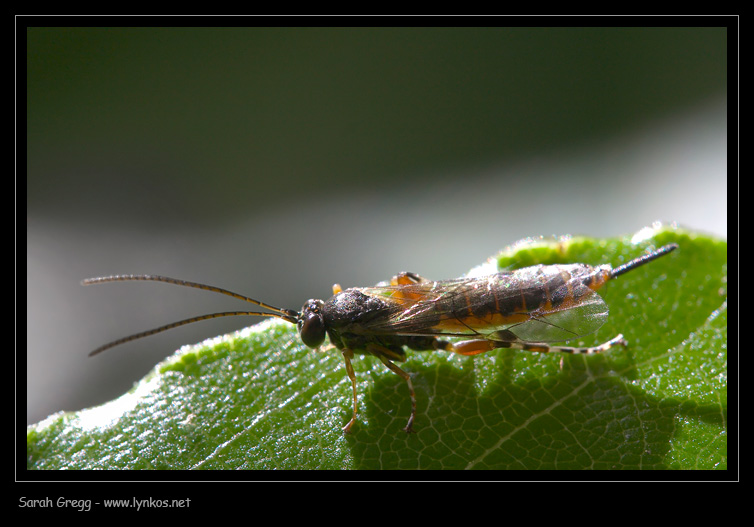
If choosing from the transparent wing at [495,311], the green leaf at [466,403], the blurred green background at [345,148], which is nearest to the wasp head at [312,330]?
the green leaf at [466,403]

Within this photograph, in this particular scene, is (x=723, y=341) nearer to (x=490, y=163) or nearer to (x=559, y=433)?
(x=559, y=433)

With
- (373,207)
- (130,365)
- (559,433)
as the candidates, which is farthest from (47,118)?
(559,433)

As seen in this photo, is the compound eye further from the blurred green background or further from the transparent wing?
the blurred green background

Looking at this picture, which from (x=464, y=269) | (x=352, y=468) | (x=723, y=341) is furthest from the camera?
(x=464, y=269)

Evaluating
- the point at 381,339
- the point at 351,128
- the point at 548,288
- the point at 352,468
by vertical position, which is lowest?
the point at 352,468

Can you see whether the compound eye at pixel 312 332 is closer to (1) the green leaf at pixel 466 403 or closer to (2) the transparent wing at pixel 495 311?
(1) the green leaf at pixel 466 403

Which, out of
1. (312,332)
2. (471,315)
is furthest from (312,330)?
Result: (471,315)

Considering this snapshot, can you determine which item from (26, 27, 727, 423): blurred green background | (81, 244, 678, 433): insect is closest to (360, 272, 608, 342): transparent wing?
(81, 244, 678, 433): insect
